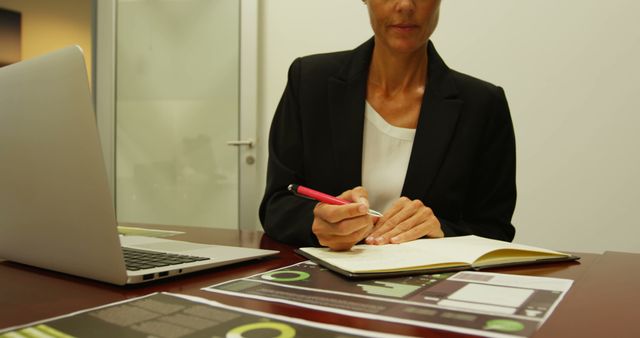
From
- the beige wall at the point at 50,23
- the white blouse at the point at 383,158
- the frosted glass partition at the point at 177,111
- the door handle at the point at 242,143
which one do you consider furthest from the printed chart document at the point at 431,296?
the beige wall at the point at 50,23

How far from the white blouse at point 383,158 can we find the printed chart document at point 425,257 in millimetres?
→ 374

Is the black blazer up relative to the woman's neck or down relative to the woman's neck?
down

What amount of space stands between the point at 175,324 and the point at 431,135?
84cm

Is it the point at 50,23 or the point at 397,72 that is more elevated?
the point at 50,23

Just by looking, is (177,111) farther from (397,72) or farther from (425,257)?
(425,257)

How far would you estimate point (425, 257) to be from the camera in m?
0.65

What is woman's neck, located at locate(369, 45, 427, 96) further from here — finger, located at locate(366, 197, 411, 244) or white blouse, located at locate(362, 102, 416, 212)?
finger, located at locate(366, 197, 411, 244)

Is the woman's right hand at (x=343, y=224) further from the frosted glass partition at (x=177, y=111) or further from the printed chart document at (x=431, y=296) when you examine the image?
the frosted glass partition at (x=177, y=111)

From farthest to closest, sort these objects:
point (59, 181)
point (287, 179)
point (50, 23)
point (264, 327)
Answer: point (50, 23), point (287, 179), point (59, 181), point (264, 327)

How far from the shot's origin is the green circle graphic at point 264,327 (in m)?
0.38

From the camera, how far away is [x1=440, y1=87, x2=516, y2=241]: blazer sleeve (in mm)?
1148

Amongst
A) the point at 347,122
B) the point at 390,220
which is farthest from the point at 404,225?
the point at 347,122

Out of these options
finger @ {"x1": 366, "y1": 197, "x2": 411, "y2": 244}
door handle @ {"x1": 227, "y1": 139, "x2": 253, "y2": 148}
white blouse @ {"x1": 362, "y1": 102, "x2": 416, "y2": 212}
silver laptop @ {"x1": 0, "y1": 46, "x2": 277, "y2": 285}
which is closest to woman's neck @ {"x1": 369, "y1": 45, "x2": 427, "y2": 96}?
white blouse @ {"x1": 362, "y1": 102, "x2": 416, "y2": 212}

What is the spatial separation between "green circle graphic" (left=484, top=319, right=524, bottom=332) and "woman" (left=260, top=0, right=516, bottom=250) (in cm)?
63
